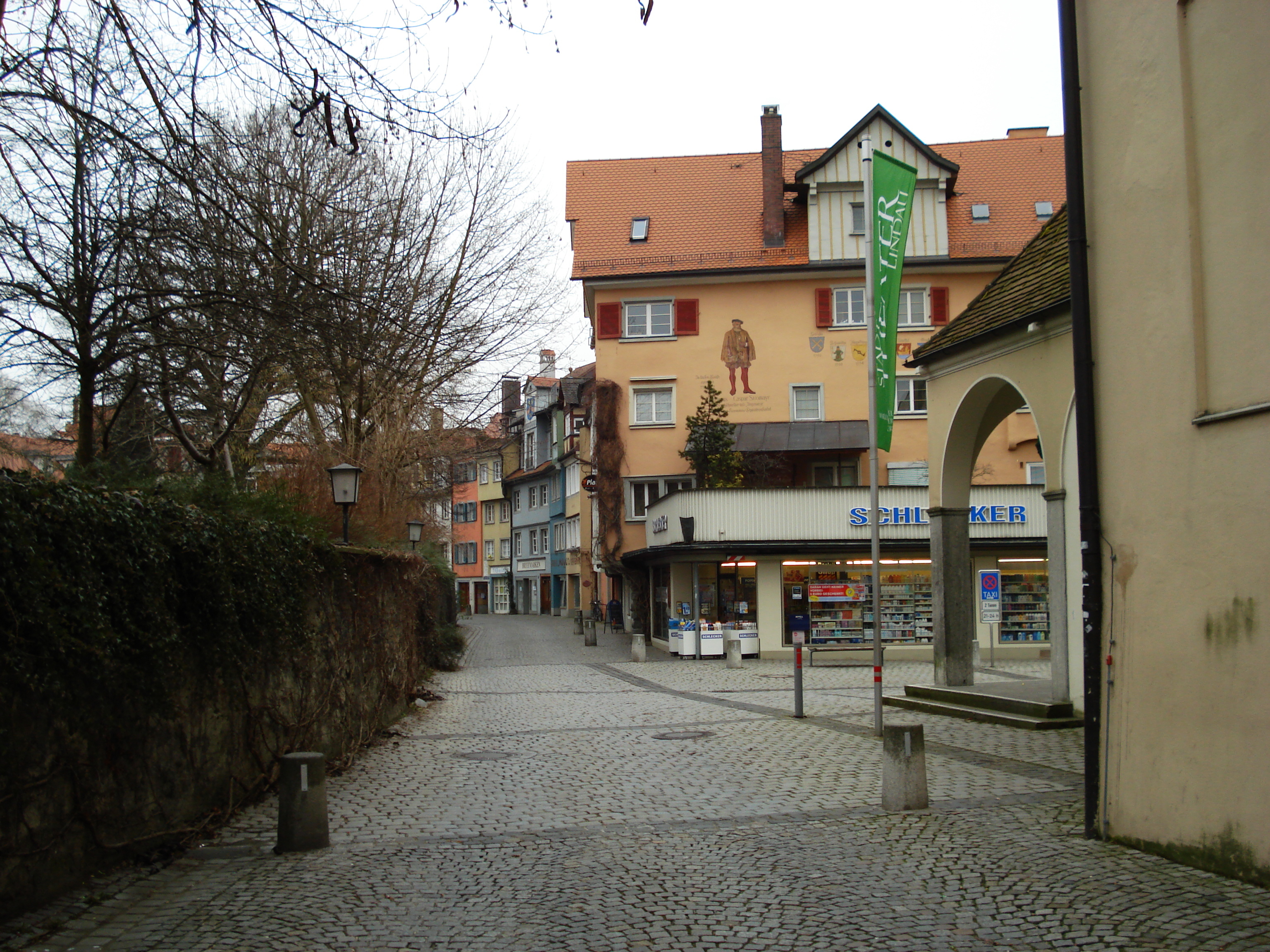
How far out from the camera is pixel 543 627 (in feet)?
154

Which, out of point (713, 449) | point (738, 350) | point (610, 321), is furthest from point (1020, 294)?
point (610, 321)

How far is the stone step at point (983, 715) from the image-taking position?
12719mm

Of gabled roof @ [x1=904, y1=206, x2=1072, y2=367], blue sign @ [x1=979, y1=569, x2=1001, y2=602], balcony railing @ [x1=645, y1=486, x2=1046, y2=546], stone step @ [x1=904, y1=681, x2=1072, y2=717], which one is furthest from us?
balcony railing @ [x1=645, y1=486, x2=1046, y2=546]

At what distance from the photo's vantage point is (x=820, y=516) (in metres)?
27.8

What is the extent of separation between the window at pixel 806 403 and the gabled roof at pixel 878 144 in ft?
21.6

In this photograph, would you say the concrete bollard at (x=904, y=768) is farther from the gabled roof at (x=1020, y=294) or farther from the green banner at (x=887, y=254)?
the gabled roof at (x=1020, y=294)

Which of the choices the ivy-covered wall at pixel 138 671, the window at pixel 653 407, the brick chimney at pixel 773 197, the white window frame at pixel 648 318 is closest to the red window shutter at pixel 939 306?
the brick chimney at pixel 773 197

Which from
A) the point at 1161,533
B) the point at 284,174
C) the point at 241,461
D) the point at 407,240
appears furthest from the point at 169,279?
the point at 241,461

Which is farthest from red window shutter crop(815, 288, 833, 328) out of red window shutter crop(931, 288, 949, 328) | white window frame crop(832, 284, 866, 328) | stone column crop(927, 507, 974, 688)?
stone column crop(927, 507, 974, 688)

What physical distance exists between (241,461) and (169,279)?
1349cm

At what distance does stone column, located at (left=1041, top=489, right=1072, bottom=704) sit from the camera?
13.1m

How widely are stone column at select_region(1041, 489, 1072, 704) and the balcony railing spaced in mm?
14254

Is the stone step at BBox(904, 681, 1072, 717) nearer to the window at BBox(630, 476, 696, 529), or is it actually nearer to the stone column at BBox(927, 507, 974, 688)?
the stone column at BBox(927, 507, 974, 688)

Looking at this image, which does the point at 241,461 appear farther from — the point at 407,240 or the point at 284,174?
the point at 284,174
